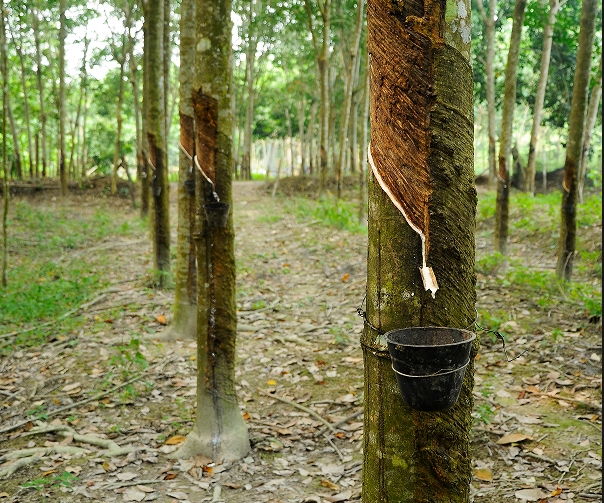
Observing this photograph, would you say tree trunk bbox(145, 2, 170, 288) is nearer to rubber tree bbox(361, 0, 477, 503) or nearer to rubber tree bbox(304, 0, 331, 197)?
rubber tree bbox(304, 0, 331, 197)

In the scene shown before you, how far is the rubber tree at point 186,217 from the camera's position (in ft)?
20.5

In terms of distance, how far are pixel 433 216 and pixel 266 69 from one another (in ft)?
96.6

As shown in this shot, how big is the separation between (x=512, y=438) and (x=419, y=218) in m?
2.81

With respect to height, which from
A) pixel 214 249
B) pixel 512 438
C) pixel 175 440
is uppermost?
pixel 214 249

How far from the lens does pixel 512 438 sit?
4020 mm

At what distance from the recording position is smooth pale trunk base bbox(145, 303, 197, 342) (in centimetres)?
660

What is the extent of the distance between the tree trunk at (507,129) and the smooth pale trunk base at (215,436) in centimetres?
603

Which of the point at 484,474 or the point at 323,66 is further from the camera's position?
the point at 323,66

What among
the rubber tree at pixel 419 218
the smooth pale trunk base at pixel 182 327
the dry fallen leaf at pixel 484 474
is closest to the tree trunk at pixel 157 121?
the smooth pale trunk base at pixel 182 327

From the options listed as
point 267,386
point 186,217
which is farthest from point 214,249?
point 186,217

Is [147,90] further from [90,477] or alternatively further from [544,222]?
[544,222]

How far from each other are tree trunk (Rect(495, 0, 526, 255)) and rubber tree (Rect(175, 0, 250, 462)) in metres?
5.52

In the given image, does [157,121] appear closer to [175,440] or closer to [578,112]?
[175,440]

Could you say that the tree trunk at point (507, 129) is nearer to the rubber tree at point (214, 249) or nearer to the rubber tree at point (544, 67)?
the rubber tree at point (544, 67)
